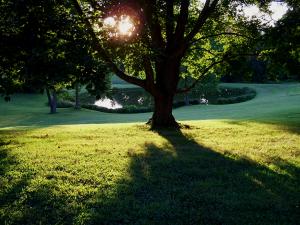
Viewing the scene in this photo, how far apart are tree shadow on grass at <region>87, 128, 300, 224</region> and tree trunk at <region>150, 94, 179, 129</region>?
9.06 meters

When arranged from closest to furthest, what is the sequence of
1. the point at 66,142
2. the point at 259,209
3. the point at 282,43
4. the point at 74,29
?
the point at 259,209
the point at 74,29
the point at 66,142
the point at 282,43

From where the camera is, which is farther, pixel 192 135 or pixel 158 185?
pixel 192 135

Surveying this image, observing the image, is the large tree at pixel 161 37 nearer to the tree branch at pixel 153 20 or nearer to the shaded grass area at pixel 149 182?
the tree branch at pixel 153 20

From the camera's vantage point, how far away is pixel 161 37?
21.5m

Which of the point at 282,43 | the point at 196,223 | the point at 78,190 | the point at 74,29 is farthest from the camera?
the point at 282,43

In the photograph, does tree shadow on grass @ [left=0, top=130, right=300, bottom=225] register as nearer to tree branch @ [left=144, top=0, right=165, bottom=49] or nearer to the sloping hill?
tree branch @ [left=144, top=0, right=165, bottom=49]

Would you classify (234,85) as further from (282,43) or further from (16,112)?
(282,43)

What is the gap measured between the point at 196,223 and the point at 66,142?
9.53 meters

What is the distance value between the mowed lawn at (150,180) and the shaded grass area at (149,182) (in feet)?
0.07

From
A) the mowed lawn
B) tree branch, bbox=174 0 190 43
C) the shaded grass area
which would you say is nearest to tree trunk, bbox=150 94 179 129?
tree branch, bbox=174 0 190 43

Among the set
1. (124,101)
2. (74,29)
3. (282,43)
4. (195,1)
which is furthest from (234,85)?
(74,29)

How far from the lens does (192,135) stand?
19.0m

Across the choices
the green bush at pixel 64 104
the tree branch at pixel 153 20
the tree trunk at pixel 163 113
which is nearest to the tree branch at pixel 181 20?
the tree branch at pixel 153 20

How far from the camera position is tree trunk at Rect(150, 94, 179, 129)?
72.2 feet
